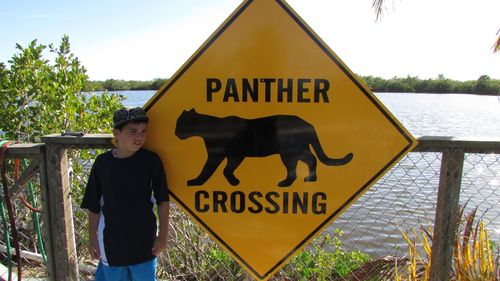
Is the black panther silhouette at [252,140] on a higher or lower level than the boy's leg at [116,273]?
higher

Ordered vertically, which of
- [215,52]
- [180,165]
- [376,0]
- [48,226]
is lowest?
[48,226]

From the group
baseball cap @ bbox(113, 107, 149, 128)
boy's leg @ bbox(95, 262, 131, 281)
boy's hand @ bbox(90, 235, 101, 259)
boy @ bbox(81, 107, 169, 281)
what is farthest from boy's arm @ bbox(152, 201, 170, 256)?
baseball cap @ bbox(113, 107, 149, 128)

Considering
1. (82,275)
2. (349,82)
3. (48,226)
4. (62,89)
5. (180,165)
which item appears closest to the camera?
(349,82)

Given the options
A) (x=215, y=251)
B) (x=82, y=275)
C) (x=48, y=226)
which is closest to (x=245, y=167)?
(x=48, y=226)

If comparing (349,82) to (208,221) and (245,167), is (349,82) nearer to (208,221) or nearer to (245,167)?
(245,167)

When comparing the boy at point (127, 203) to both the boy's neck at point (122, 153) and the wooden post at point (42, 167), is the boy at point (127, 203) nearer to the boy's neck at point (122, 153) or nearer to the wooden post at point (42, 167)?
the boy's neck at point (122, 153)

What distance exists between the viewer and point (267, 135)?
2.06m

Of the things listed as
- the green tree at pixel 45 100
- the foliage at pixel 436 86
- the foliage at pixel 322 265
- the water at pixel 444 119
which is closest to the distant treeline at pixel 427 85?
the foliage at pixel 436 86

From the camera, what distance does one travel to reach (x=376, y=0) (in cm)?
471

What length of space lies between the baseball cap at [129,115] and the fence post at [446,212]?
170 centimetres

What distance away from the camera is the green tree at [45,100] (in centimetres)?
404

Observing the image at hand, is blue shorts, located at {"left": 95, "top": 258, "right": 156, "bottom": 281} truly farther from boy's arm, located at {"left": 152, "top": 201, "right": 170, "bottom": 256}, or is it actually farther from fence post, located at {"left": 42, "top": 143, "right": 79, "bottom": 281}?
fence post, located at {"left": 42, "top": 143, "right": 79, "bottom": 281}

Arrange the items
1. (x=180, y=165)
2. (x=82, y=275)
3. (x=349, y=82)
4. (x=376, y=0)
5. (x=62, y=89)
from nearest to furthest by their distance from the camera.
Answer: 1. (x=349, y=82)
2. (x=180, y=165)
3. (x=82, y=275)
4. (x=62, y=89)
5. (x=376, y=0)

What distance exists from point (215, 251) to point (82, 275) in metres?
1.29
